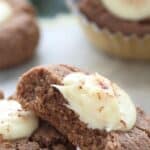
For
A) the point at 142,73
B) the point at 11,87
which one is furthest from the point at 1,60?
the point at 142,73

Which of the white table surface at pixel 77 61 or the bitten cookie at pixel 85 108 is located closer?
the bitten cookie at pixel 85 108

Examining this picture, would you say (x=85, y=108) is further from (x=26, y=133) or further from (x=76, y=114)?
(x=26, y=133)

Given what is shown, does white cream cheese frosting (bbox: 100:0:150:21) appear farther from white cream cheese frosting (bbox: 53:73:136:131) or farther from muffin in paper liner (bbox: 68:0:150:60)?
white cream cheese frosting (bbox: 53:73:136:131)

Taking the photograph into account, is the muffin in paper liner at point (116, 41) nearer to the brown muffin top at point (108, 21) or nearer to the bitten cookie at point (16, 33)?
the brown muffin top at point (108, 21)

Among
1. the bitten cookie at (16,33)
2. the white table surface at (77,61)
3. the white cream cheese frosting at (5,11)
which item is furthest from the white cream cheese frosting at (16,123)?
the white cream cheese frosting at (5,11)

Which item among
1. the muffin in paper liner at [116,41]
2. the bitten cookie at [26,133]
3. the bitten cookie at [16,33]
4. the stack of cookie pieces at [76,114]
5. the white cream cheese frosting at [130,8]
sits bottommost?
the bitten cookie at [26,133]

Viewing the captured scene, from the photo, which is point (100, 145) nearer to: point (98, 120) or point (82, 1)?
point (98, 120)
